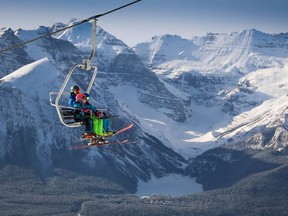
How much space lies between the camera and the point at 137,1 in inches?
1700

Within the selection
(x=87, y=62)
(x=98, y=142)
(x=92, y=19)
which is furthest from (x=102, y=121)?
(x=92, y=19)

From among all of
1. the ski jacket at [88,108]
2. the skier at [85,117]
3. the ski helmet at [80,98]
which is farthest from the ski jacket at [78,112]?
the ski helmet at [80,98]

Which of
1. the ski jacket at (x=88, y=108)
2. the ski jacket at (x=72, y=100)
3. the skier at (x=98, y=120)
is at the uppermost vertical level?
the ski jacket at (x=72, y=100)

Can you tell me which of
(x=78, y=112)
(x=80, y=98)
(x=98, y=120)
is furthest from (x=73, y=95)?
(x=98, y=120)

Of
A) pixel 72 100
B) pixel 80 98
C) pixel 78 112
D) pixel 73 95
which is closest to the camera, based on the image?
pixel 78 112

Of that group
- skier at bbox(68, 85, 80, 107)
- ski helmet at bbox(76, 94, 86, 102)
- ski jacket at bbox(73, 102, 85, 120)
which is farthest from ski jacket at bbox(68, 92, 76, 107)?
ski jacket at bbox(73, 102, 85, 120)

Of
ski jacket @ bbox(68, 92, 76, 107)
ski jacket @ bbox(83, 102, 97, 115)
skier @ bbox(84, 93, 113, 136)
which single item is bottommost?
skier @ bbox(84, 93, 113, 136)

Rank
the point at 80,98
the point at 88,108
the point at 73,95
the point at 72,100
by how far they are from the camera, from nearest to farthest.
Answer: the point at 88,108 < the point at 80,98 < the point at 72,100 < the point at 73,95

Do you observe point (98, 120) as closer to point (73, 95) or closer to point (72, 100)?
point (72, 100)

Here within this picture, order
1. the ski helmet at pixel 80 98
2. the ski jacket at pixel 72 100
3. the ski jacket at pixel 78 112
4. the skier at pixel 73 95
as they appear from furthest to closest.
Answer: the skier at pixel 73 95, the ski jacket at pixel 72 100, the ski helmet at pixel 80 98, the ski jacket at pixel 78 112

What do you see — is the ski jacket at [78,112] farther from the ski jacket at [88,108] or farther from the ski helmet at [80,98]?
the ski helmet at [80,98]

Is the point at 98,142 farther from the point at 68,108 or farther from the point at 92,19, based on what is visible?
the point at 92,19

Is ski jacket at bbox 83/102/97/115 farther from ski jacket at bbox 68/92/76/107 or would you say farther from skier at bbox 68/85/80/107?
skier at bbox 68/85/80/107

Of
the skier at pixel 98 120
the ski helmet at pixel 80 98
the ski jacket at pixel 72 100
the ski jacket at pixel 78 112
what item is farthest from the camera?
the ski jacket at pixel 72 100
